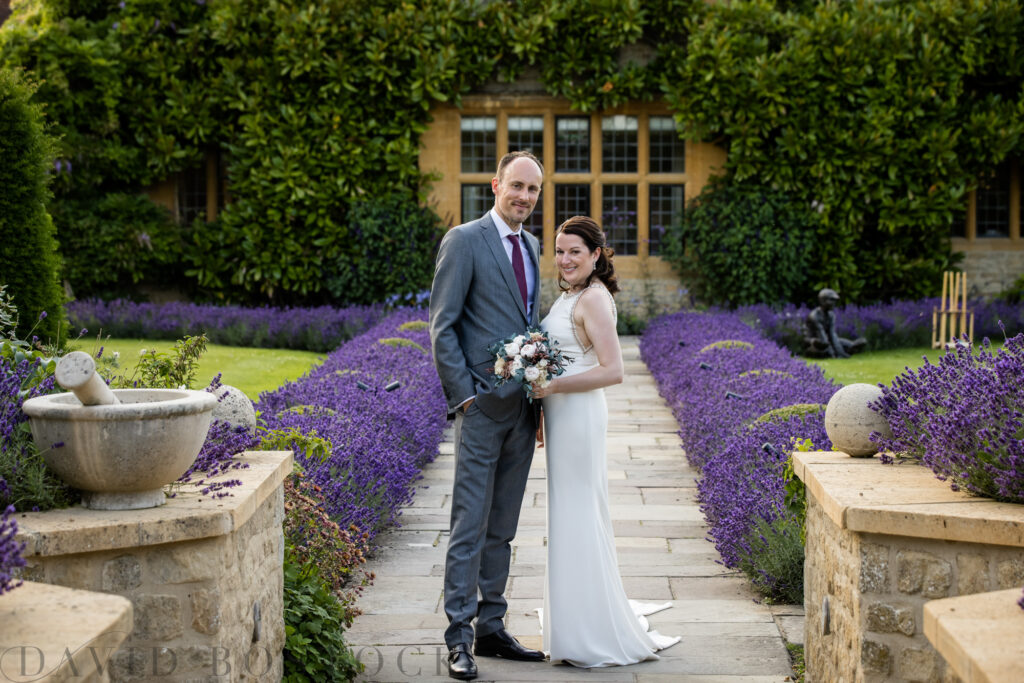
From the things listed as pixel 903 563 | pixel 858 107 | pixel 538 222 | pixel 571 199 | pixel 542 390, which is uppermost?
pixel 858 107

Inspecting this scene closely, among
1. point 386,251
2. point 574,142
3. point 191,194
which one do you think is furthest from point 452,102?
point 191,194

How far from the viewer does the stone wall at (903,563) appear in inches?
113

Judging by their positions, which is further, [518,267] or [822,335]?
[822,335]

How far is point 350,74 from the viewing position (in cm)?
1578

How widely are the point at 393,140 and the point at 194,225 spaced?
3270 millimetres

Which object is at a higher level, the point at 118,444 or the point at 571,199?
the point at 571,199

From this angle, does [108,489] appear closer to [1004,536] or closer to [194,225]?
[1004,536]

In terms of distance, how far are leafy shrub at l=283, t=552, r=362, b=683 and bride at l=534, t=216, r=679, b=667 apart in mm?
787

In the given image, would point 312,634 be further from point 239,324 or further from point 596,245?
point 239,324

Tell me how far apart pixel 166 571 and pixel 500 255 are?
174cm

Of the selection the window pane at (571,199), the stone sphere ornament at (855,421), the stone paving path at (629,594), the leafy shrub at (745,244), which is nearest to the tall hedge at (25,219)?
the stone paving path at (629,594)

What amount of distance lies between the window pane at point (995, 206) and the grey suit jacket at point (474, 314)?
14.7 metres

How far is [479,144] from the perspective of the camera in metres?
16.4

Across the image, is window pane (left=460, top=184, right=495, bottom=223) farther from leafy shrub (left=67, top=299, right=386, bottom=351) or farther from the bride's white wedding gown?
the bride's white wedding gown
